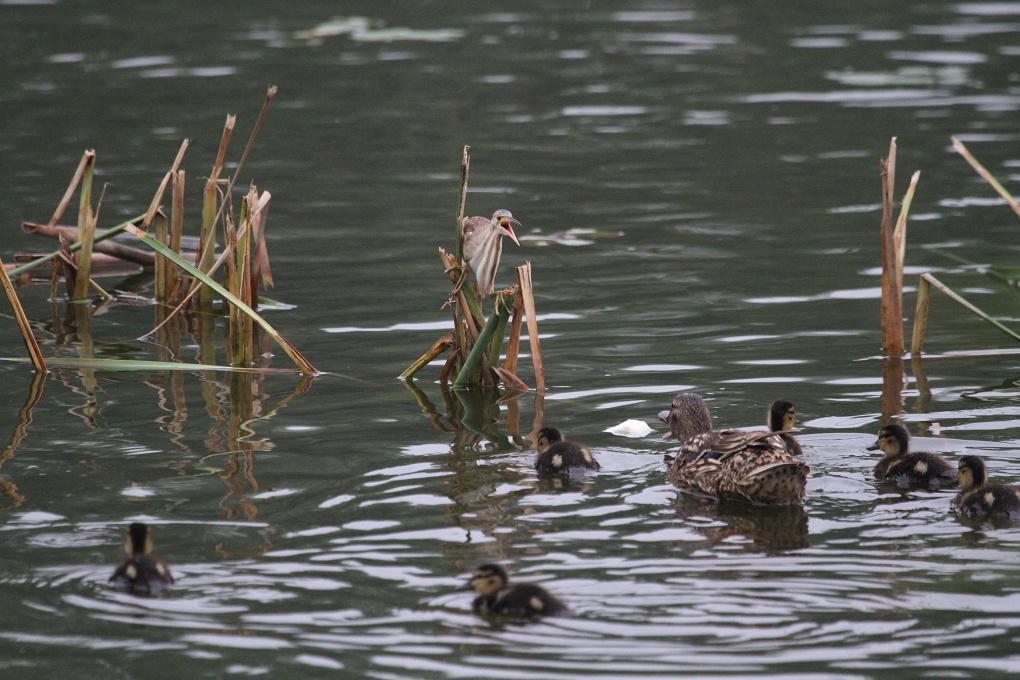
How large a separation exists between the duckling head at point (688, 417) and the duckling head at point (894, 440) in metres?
0.84

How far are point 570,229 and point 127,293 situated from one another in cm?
396

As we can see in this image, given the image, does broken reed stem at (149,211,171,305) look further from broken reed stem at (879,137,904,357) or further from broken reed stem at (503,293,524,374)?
broken reed stem at (879,137,904,357)

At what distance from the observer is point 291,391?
8.54 meters

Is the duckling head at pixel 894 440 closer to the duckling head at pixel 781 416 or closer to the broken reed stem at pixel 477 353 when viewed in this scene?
the duckling head at pixel 781 416

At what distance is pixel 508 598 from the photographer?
5.08 meters

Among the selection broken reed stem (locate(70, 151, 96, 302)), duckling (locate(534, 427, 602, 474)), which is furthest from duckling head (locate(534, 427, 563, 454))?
broken reed stem (locate(70, 151, 96, 302))

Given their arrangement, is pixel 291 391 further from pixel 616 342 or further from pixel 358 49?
pixel 358 49

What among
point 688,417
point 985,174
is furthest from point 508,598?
point 985,174

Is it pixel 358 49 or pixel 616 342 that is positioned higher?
pixel 358 49

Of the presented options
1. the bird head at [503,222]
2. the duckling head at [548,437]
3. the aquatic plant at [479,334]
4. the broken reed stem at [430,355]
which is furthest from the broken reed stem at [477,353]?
the duckling head at [548,437]

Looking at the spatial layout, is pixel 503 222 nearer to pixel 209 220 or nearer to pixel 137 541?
pixel 209 220

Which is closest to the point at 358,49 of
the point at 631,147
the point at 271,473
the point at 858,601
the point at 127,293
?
the point at 631,147

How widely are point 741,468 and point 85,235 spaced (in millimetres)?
5463

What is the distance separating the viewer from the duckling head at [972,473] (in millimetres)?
6270
